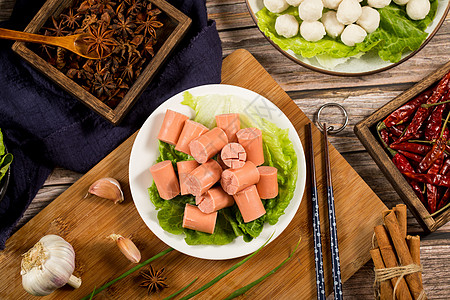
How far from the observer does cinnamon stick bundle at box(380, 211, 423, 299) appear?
174cm

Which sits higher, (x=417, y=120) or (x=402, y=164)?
(x=417, y=120)

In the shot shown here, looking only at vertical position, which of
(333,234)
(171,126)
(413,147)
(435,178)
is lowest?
(333,234)

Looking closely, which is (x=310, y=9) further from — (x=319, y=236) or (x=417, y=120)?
(x=319, y=236)

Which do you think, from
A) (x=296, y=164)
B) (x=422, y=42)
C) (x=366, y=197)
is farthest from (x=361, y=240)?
(x=422, y=42)

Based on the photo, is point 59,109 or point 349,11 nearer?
point 349,11

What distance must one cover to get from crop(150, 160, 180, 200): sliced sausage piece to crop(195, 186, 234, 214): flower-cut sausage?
0.51 ft

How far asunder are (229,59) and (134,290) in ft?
4.57

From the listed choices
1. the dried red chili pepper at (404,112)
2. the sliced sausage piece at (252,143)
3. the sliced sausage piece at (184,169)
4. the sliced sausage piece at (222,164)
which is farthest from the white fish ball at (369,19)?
the sliced sausage piece at (184,169)

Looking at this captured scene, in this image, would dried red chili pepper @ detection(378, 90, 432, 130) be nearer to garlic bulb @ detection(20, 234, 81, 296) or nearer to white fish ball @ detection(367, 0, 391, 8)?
white fish ball @ detection(367, 0, 391, 8)

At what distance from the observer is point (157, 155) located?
196cm

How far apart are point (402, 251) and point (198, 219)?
1.00 meters

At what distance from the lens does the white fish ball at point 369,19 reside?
185 cm

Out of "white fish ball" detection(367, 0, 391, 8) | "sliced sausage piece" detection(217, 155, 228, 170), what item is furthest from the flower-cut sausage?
"white fish ball" detection(367, 0, 391, 8)

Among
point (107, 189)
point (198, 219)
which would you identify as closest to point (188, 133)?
point (198, 219)
